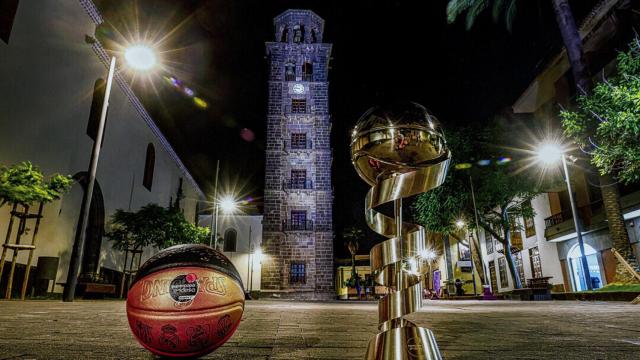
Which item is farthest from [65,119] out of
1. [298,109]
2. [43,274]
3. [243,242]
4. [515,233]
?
[515,233]

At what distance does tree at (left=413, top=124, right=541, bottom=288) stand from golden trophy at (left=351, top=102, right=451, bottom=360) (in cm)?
2186

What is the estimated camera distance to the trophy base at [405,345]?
1159 millimetres

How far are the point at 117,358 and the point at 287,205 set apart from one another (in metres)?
28.5

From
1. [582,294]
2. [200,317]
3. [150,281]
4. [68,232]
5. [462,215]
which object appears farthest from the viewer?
[462,215]

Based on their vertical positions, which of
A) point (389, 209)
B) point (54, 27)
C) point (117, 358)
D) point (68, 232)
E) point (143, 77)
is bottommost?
point (117, 358)

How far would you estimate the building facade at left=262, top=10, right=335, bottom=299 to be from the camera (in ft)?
94.1

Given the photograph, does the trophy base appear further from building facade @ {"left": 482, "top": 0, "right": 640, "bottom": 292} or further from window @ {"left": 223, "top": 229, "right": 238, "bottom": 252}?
window @ {"left": 223, "top": 229, "right": 238, "bottom": 252}

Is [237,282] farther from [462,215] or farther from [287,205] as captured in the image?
[287,205]

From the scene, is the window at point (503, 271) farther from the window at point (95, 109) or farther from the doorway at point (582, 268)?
the window at point (95, 109)

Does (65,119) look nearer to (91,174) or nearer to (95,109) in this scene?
(95,109)

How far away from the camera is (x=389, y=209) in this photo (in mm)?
2025

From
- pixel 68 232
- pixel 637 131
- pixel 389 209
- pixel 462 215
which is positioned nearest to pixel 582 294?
pixel 637 131

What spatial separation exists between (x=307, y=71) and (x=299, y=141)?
692 cm

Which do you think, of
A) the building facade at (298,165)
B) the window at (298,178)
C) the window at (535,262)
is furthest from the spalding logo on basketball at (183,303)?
the window at (535,262)
